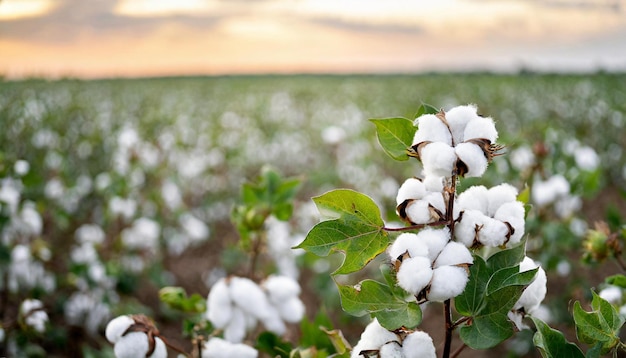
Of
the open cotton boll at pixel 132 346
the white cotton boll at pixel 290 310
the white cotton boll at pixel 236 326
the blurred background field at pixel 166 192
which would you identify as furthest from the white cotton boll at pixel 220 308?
the blurred background field at pixel 166 192

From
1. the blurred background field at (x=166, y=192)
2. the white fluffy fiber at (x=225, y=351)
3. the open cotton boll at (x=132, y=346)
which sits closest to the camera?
the open cotton boll at (x=132, y=346)

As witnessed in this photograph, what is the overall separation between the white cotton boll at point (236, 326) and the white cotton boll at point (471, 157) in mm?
783

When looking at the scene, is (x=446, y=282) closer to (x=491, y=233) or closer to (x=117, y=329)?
(x=491, y=233)

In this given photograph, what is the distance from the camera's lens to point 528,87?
12555 millimetres

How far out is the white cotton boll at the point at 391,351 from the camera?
Result: 2.83 feet

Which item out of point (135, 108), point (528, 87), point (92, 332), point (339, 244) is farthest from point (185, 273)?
point (528, 87)

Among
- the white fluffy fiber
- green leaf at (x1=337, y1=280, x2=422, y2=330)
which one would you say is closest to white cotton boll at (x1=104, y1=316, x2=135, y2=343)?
the white fluffy fiber

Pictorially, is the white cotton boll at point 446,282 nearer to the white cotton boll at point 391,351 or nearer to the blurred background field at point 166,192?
the white cotton boll at point 391,351

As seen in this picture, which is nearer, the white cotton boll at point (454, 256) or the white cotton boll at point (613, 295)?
the white cotton boll at point (454, 256)

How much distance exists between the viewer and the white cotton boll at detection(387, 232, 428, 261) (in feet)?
2.72

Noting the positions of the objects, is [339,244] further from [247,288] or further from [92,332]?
[92,332]

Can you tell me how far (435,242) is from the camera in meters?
0.84

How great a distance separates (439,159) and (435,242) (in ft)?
0.37

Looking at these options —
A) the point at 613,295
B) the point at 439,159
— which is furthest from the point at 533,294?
the point at 613,295
